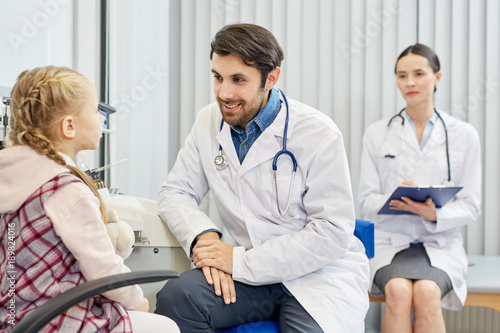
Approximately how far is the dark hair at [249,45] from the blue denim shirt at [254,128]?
104 millimetres

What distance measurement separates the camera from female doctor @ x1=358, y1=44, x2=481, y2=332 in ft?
6.50

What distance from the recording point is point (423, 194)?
202 centimetres

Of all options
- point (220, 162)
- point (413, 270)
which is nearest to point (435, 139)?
point (413, 270)

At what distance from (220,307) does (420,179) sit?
127cm

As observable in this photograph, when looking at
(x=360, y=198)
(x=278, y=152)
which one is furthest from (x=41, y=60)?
(x=360, y=198)

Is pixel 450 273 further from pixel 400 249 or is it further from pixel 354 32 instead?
pixel 354 32

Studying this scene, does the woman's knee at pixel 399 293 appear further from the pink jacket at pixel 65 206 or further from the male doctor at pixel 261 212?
the pink jacket at pixel 65 206

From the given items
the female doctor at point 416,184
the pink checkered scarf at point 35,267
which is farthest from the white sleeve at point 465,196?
the pink checkered scarf at point 35,267

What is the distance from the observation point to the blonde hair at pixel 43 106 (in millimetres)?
1021

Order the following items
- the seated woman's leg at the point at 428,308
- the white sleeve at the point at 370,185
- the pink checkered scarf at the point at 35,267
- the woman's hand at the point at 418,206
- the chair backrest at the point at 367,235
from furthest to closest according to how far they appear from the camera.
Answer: the white sleeve at the point at 370,185
the woman's hand at the point at 418,206
the seated woman's leg at the point at 428,308
the chair backrest at the point at 367,235
the pink checkered scarf at the point at 35,267

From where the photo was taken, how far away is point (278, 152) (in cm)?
153

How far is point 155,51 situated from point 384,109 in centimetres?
124

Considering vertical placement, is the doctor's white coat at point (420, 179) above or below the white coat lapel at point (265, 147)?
below

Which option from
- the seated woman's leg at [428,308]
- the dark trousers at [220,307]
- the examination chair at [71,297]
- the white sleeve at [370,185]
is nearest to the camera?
the examination chair at [71,297]
